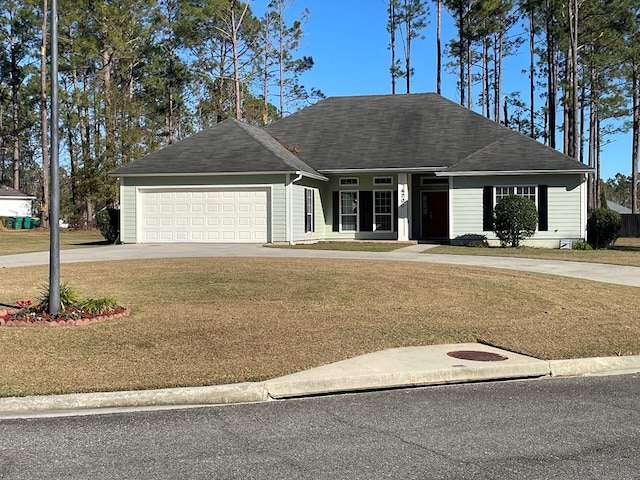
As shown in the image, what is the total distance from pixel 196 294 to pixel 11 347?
3.97m

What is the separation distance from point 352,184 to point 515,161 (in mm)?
7034

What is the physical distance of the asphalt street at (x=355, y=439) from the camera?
13.9ft

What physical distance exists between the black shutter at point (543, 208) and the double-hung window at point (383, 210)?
6.23 m

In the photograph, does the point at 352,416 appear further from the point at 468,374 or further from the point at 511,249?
the point at 511,249

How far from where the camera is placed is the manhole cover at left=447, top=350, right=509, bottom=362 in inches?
284

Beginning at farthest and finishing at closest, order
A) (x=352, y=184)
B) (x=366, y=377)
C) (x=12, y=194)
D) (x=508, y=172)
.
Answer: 1. (x=12, y=194)
2. (x=352, y=184)
3. (x=508, y=172)
4. (x=366, y=377)

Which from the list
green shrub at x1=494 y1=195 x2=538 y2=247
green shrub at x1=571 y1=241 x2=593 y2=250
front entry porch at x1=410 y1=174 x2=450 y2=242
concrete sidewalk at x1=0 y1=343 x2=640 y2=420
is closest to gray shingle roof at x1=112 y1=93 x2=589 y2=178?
green shrub at x1=494 y1=195 x2=538 y2=247

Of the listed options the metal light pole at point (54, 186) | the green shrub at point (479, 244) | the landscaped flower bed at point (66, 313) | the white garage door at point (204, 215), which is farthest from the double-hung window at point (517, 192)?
the metal light pole at point (54, 186)

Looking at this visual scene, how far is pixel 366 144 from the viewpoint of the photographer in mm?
28781

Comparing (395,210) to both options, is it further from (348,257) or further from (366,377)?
(366,377)

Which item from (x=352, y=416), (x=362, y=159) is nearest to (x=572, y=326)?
(x=352, y=416)

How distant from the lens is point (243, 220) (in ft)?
80.6

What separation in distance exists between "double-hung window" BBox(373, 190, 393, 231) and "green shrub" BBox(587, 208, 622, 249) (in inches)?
322

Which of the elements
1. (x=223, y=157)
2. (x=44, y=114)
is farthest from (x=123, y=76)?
(x=223, y=157)
